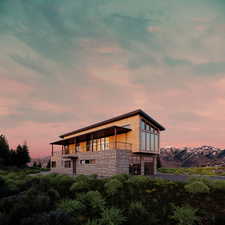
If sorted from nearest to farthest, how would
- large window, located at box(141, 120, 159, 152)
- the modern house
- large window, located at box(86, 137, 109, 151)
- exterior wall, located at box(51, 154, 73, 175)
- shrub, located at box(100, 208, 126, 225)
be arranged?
shrub, located at box(100, 208, 126, 225) < the modern house < large window, located at box(141, 120, 159, 152) < large window, located at box(86, 137, 109, 151) < exterior wall, located at box(51, 154, 73, 175)

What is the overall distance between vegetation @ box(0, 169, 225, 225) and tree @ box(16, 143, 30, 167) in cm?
4474

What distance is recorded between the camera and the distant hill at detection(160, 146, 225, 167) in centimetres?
10762

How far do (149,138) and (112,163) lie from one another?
6553 mm

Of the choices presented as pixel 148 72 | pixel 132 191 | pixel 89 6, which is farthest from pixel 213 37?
pixel 132 191

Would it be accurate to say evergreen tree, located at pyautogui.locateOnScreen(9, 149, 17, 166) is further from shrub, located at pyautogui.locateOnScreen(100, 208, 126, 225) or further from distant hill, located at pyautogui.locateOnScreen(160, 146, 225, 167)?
distant hill, located at pyautogui.locateOnScreen(160, 146, 225, 167)

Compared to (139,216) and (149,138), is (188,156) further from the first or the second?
(139,216)

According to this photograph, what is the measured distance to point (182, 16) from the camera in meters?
15.0

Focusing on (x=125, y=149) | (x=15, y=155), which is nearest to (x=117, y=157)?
(x=125, y=149)

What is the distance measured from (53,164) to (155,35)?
31140mm

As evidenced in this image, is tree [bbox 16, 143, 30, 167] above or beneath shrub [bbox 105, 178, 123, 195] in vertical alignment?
beneath

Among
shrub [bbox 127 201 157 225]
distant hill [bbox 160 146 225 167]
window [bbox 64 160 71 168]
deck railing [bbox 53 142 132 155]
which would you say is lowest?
distant hill [bbox 160 146 225 167]

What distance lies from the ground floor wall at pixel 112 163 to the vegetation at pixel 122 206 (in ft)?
32.6

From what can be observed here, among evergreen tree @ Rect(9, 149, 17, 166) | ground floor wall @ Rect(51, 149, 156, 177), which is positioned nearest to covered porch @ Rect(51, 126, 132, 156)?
ground floor wall @ Rect(51, 149, 156, 177)

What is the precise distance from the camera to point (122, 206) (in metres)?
8.38
